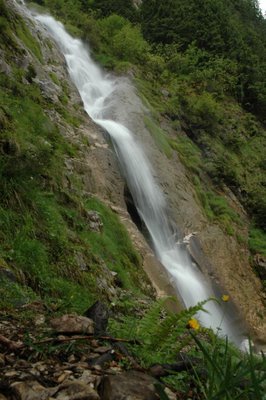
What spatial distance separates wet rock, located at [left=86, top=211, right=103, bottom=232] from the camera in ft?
27.3

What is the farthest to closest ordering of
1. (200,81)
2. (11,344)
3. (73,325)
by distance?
1. (200,81)
2. (73,325)
3. (11,344)

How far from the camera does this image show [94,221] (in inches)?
337

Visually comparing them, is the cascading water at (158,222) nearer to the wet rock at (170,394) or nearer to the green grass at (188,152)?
the green grass at (188,152)

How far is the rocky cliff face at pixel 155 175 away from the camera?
1101 cm

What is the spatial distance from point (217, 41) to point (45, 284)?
32.8 meters

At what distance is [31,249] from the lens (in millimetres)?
4918

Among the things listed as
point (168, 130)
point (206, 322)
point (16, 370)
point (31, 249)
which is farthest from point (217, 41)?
point (16, 370)

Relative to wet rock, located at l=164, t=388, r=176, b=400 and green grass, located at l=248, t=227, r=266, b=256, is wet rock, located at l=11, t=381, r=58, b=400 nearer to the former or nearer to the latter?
wet rock, located at l=164, t=388, r=176, b=400

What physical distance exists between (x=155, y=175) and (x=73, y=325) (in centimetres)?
1229

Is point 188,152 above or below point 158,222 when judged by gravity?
above

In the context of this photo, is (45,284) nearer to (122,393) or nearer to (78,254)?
(78,254)

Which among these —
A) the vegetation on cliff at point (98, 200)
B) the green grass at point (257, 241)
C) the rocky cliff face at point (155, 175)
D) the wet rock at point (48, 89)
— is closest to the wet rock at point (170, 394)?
the vegetation on cliff at point (98, 200)

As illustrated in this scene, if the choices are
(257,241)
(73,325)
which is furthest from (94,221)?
(257,241)

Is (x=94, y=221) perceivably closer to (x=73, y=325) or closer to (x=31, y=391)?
(x=73, y=325)
